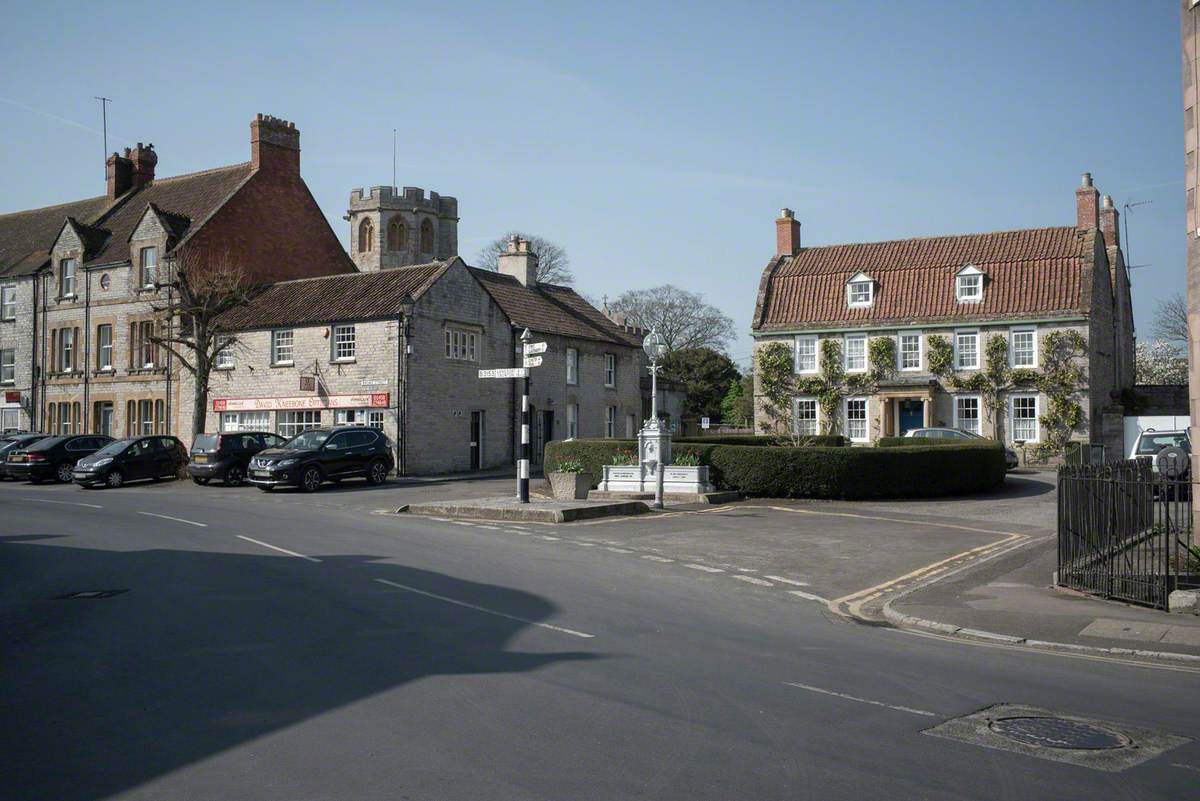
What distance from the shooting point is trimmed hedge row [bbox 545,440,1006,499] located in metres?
25.3

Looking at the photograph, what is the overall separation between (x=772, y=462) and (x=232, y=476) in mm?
17358

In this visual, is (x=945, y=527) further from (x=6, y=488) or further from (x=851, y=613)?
(x=6, y=488)

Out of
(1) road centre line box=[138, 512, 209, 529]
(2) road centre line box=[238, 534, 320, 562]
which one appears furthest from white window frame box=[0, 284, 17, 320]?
(2) road centre line box=[238, 534, 320, 562]

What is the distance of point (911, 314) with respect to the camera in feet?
146

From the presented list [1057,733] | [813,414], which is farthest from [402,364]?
[1057,733]

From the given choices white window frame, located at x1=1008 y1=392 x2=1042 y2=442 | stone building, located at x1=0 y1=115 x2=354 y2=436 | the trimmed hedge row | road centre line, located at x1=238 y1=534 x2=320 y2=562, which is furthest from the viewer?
stone building, located at x1=0 y1=115 x2=354 y2=436

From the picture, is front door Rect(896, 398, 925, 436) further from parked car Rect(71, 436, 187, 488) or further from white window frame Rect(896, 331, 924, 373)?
parked car Rect(71, 436, 187, 488)

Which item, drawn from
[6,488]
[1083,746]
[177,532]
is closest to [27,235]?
[6,488]

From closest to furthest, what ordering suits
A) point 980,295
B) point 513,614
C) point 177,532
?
point 513,614 < point 177,532 < point 980,295

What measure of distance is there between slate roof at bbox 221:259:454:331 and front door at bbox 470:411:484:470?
534cm

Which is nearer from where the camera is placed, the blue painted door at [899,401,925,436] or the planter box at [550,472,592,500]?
the planter box at [550,472,592,500]

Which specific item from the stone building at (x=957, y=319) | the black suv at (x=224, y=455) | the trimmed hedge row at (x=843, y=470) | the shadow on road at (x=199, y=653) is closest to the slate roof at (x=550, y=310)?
the stone building at (x=957, y=319)

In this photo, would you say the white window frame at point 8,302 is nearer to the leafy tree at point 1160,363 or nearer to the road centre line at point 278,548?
the road centre line at point 278,548

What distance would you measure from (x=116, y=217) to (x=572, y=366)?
22.8 m
